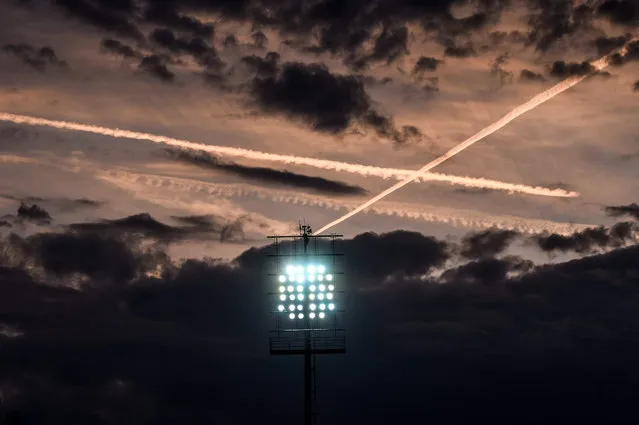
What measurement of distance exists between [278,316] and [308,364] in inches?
108

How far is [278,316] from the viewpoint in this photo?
6644cm

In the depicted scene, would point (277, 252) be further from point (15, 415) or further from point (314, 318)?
point (15, 415)

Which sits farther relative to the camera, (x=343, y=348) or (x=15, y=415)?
(x=15, y=415)

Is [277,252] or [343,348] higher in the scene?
[277,252]

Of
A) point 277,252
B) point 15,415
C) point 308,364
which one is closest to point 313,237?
point 277,252

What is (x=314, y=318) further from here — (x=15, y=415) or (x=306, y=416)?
(x=15, y=415)

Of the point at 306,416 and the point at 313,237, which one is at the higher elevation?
the point at 313,237

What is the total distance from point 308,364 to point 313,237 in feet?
21.0

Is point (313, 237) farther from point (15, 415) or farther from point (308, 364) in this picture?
point (15, 415)

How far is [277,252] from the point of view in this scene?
67.6 m

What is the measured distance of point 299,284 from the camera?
6675 centimetres

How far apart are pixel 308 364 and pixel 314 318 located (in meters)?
2.48

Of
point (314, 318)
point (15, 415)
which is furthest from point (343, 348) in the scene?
point (15, 415)

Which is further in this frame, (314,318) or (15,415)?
(15,415)
